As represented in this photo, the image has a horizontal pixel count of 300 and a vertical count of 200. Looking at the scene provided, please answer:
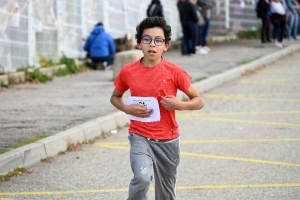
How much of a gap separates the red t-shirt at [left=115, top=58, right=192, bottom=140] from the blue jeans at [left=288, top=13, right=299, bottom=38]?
25482 mm

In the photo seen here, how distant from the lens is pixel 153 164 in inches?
250

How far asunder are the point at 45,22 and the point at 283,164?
1043 cm

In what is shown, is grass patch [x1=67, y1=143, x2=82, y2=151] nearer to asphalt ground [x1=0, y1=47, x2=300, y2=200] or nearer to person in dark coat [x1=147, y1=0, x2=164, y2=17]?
asphalt ground [x1=0, y1=47, x2=300, y2=200]

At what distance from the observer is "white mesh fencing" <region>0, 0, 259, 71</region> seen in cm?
1688

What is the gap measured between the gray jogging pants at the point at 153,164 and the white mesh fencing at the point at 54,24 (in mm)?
10534

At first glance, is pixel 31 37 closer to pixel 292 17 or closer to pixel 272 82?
pixel 272 82

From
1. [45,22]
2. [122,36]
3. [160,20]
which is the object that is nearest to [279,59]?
[122,36]

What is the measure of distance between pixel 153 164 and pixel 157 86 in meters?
0.61

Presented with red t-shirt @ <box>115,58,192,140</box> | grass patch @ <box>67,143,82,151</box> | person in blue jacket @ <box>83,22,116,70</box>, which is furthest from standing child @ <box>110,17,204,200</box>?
person in blue jacket @ <box>83,22,116,70</box>

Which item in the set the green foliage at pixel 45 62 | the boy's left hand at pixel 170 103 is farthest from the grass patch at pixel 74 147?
the green foliage at pixel 45 62

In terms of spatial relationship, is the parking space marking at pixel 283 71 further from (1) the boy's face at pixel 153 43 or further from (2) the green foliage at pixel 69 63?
(1) the boy's face at pixel 153 43

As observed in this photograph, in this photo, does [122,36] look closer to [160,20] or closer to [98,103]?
[98,103]

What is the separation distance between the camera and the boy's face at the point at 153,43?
6.29 metres

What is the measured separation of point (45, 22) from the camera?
18.8 m
